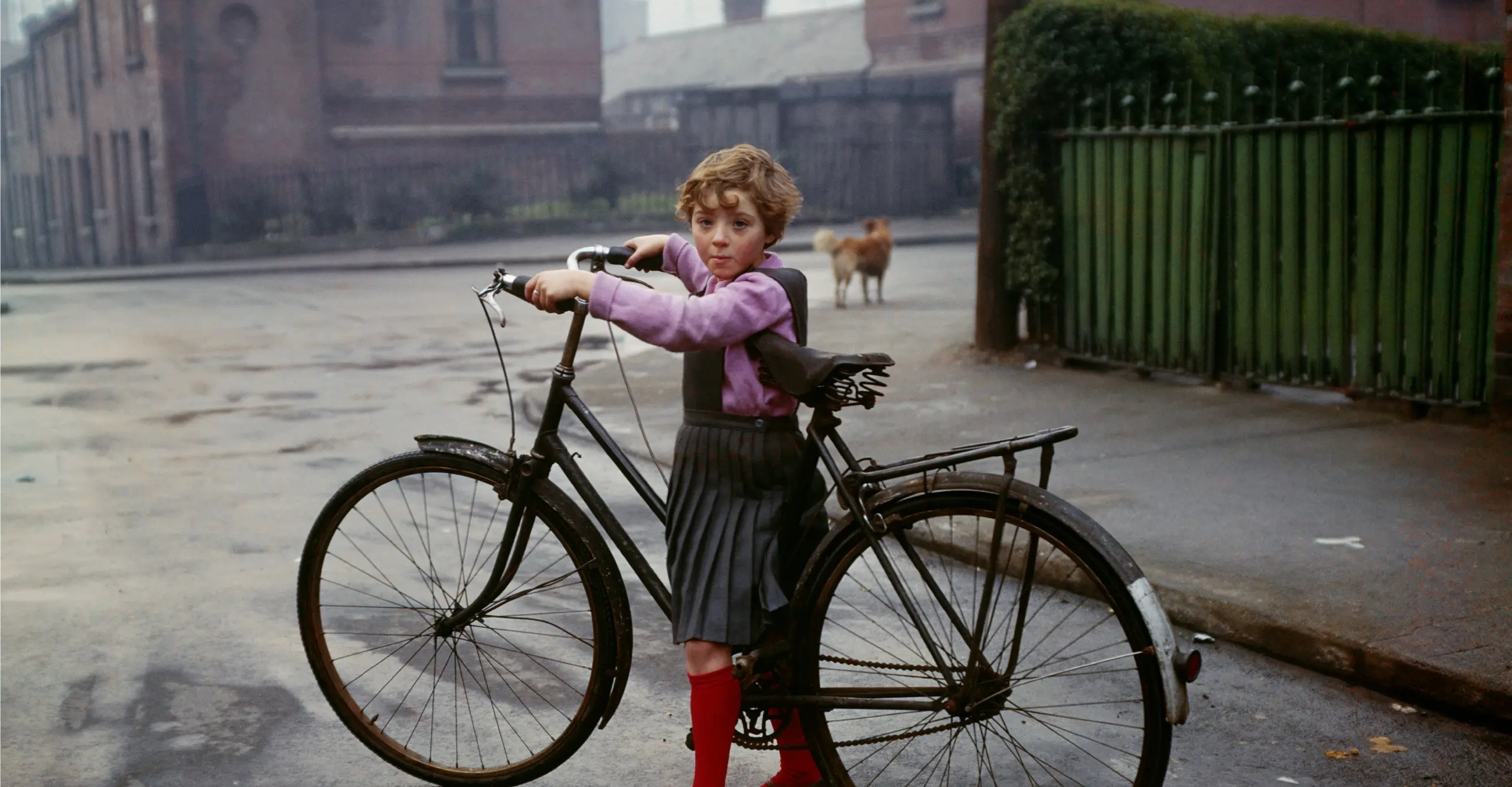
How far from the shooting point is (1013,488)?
299cm

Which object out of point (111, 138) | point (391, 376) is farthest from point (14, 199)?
point (391, 376)

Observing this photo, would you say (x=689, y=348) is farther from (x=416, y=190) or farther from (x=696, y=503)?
(x=416, y=190)

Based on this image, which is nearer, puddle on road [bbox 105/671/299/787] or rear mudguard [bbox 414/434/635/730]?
rear mudguard [bbox 414/434/635/730]

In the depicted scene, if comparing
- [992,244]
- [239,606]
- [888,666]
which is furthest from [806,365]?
[992,244]

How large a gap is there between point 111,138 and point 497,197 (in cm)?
1048

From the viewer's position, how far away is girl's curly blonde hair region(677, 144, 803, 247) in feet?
10.5

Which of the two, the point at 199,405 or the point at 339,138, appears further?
the point at 339,138

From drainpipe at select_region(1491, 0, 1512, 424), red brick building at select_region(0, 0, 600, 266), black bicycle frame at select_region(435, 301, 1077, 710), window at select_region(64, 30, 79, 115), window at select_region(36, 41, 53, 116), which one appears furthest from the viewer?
window at select_region(36, 41, 53, 116)

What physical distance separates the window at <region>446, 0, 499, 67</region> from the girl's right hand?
115 ft

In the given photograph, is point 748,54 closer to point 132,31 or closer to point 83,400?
point 132,31

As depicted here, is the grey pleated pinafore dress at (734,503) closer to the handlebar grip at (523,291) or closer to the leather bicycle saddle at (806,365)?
the leather bicycle saddle at (806,365)

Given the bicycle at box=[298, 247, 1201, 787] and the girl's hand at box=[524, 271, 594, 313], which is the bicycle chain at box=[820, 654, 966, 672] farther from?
the girl's hand at box=[524, 271, 594, 313]

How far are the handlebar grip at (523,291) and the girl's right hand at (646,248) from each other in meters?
0.39

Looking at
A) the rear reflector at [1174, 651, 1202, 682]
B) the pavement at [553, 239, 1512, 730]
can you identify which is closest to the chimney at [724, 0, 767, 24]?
the pavement at [553, 239, 1512, 730]
